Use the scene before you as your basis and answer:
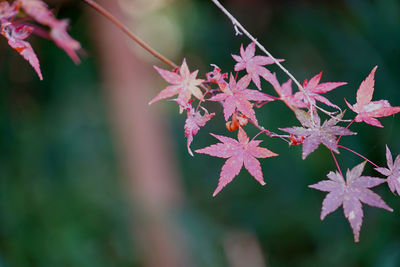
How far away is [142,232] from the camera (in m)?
2.21

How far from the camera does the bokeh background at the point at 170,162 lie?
2.11 metres

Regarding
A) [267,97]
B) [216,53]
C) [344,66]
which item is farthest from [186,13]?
[267,97]

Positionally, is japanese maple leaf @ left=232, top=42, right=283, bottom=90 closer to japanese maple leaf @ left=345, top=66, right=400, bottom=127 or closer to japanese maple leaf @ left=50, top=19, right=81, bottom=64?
japanese maple leaf @ left=345, top=66, right=400, bottom=127

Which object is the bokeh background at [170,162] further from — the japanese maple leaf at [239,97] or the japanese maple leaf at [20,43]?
the japanese maple leaf at [20,43]

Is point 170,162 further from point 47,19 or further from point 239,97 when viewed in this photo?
point 239,97

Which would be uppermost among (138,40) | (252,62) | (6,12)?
(6,12)

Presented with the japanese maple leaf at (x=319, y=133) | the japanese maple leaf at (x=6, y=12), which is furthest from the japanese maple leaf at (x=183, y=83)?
the japanese maple leaf at (x=6, y=12)

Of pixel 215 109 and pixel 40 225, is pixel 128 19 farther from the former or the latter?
pixel 40 225

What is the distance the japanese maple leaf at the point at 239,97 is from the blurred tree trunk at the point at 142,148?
174 centimetres

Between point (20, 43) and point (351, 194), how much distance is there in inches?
23.2

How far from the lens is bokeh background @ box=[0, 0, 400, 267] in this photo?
6.92 ft

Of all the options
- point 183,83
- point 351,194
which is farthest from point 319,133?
point 183,83

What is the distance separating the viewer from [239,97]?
575 millimetres

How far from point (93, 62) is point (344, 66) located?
2.02m
